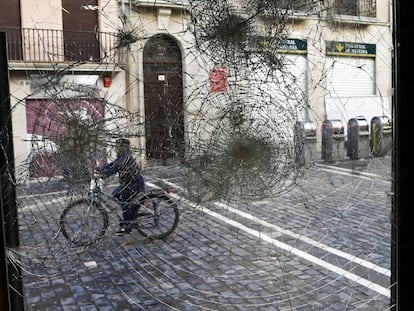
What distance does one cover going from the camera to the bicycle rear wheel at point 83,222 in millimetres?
1380

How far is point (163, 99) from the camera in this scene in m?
1.38

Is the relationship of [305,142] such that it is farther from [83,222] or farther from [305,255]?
[83,222]

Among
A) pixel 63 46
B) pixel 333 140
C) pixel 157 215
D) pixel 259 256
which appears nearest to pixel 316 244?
pixel 259 256

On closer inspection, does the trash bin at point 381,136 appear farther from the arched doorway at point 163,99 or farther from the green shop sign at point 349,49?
the arched doorway at point 163,99

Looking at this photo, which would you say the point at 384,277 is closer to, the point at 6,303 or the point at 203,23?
the point at 203,23

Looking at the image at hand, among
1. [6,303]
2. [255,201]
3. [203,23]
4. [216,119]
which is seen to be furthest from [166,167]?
[6,303]

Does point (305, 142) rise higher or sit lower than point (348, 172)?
higher

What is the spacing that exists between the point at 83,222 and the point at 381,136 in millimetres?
1020

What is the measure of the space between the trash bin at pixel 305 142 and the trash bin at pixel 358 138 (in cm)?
12

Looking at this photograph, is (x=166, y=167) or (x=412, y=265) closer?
(x=412, y=265)

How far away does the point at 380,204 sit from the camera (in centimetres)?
155

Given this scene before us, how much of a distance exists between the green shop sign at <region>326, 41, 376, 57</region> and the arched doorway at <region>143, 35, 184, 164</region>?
544 mm

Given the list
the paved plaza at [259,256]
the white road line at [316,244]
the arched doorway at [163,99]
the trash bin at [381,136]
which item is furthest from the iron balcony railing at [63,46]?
the trash bin at [381,136]

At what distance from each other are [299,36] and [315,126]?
1.01 ft
